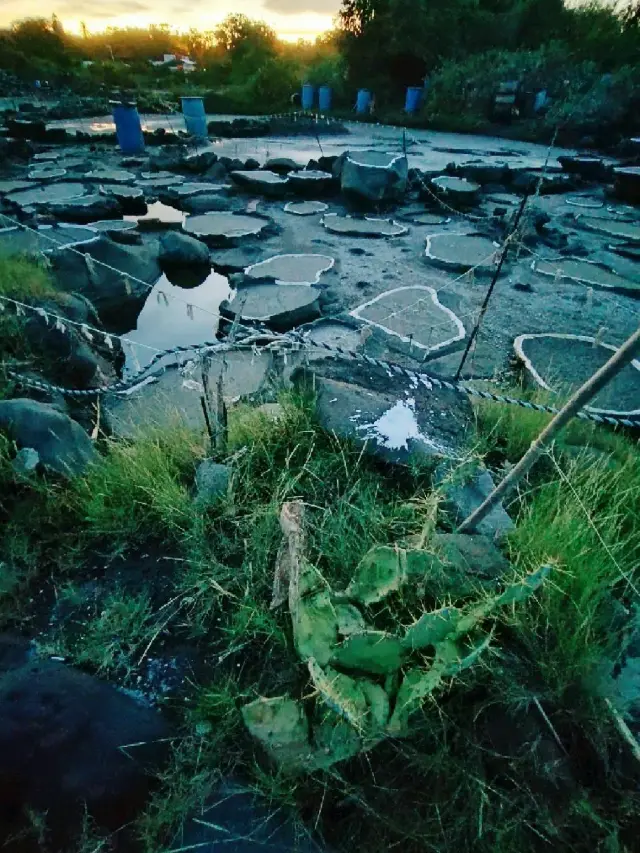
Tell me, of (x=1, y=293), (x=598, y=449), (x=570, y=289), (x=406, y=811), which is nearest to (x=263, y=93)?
(x=570, y=289)

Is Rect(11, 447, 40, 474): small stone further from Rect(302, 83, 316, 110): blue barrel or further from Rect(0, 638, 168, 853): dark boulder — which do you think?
Rect(302, 83, 316, 110): blue barrel

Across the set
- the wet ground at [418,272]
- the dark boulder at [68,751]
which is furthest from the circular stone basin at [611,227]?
the dark boulder at [68,751]

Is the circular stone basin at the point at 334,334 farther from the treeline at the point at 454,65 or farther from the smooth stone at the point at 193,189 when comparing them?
the treeline at the point at 454,65

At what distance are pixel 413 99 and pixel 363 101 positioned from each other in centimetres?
226

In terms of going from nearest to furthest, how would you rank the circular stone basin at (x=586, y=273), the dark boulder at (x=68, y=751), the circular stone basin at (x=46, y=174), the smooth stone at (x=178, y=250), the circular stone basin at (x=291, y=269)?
the dark boulder at (x=68, y=751) → the circular stone basin at (x=291, y=269) → the circular stone basin at (x=586, y=273) → the smooth stone at (x=178, y=250) → the circular stone basin at (x=46, y=174)

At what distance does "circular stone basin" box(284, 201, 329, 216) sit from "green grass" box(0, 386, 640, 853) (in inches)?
250

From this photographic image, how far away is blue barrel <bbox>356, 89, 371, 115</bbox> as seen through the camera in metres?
19.6

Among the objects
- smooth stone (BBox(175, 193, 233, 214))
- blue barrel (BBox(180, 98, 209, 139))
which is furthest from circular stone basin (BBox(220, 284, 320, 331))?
blue barrel (BBox(180, 98, 209, 139))

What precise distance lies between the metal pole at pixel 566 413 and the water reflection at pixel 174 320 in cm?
310

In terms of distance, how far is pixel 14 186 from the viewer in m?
7.93

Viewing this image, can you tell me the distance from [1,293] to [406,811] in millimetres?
3889

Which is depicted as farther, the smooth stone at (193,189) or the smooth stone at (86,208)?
the smooth stone at (193,189)

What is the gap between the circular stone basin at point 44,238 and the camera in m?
4.54

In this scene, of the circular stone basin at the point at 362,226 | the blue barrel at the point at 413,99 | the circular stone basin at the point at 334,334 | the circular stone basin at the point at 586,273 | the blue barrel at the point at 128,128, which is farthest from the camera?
the blue barrel at the point at 413,99
